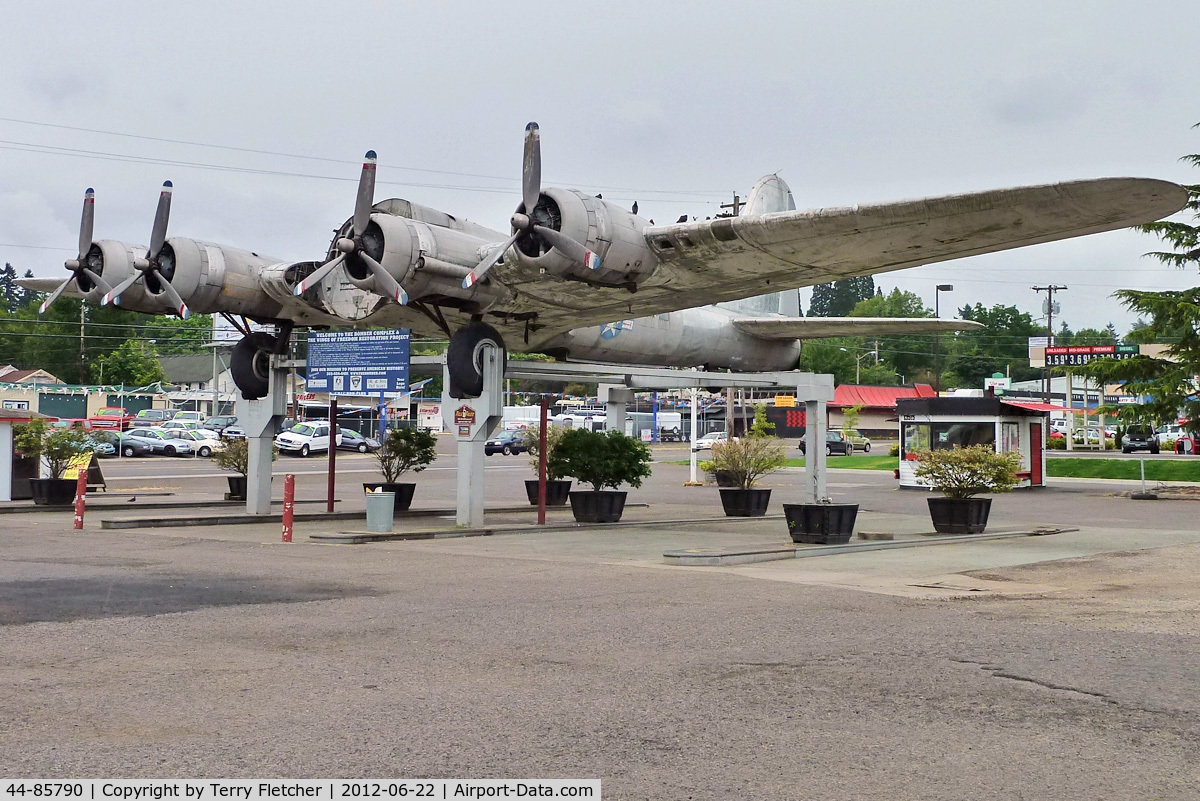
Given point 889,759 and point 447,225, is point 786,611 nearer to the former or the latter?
point 889,759

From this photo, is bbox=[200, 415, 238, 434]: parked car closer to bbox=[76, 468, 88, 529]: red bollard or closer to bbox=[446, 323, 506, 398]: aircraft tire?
bbox=[76, 468, 88, 529]: red bollard

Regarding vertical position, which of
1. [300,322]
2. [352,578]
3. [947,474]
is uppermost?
[300,322]

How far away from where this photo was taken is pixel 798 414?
323 ft

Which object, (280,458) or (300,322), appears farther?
(280,458)

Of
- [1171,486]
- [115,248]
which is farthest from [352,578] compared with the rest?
[1171,486]

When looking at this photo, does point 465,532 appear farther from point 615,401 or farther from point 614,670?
point 614,670

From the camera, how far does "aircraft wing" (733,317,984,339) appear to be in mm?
23275

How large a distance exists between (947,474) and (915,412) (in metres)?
18.5

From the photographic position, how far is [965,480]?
2019 cm

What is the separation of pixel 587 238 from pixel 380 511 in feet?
20.2

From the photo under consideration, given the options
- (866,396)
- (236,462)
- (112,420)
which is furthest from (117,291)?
(866,396)

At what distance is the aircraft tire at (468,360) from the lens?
778 inches

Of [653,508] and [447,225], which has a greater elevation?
[447,225]

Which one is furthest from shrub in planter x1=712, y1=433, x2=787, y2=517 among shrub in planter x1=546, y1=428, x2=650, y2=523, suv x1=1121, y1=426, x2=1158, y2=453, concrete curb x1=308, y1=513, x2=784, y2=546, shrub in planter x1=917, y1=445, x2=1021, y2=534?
suv x1=1121, y1=426, x2=1158, y2=453
